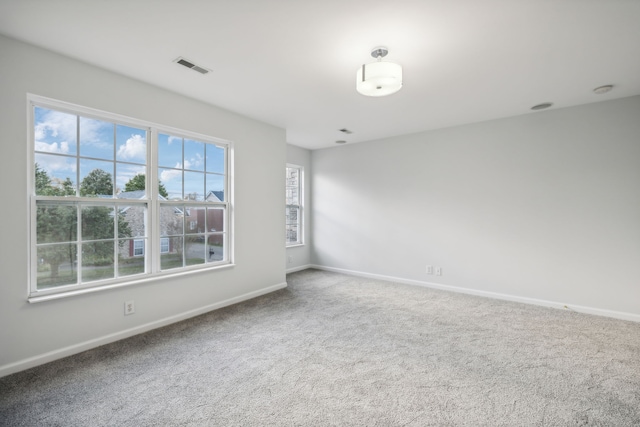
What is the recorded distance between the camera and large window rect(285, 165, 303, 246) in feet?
19.6

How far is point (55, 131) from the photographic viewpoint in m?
2.50

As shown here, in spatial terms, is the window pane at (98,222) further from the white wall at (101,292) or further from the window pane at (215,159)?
the window pane at (215,159)

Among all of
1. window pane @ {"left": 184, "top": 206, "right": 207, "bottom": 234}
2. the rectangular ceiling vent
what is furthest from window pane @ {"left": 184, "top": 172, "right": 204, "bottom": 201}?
the rectangular ceiling vent

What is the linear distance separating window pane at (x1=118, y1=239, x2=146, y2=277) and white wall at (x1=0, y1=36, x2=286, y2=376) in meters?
0.20

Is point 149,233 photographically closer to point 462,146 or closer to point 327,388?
point 327,388

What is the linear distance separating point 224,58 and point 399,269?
410cm

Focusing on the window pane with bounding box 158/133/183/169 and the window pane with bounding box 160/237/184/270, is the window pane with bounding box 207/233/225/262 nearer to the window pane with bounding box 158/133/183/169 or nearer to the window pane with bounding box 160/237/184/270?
the window pane with bounding box 160/237/184/270

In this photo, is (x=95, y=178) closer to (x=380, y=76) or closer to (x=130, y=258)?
(x=130, y=258)

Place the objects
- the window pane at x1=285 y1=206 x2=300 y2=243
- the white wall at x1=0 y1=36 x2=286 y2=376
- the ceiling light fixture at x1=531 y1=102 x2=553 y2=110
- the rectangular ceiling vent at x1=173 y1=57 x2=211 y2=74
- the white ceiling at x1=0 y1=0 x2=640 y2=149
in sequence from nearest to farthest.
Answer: the white ceiling at x1=0 y1=0 x2=640 y2=149, the white wall at x1=0 y1=36 x2=286 y2=376, the rectangular ceiling vent at x1=173 y1=57 x2=211 y2=74, the ceiling light fixture at x1=531 y1=102 x2=553 y2=110, the window pane at x1=285 y1=206 x2=300 y2=243

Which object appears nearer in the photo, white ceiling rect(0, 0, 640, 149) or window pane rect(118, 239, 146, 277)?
white ceiling rect(0, 0, 640, 149)

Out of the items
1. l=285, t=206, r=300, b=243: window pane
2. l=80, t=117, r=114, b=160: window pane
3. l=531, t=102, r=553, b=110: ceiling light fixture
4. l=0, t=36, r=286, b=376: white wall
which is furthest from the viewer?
l=285, t=206, r=300, b=243: window pane

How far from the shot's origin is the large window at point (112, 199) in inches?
95.8

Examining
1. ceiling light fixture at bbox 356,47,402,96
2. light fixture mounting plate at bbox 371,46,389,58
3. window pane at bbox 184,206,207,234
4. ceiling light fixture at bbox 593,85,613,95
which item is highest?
ceiling light fixture at bbox 593,85,613,95

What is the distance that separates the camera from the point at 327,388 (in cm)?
205
